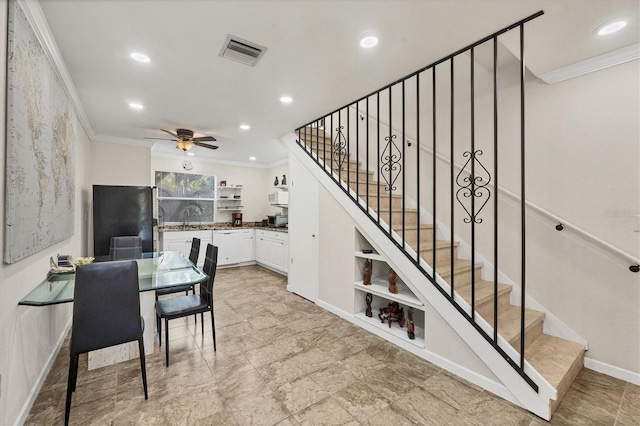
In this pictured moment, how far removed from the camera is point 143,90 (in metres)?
2.96

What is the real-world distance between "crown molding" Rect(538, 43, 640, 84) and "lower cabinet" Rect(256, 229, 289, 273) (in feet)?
14.2

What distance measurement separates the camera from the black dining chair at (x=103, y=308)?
1.78 meters

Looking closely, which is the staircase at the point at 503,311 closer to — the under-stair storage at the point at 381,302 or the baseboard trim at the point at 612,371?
the baseboard trim at the point at 612,371

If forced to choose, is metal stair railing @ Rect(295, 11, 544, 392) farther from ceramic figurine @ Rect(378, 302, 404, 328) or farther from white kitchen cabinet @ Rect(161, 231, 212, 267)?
white kitchen cabinet @ Rect(161, 231, 212, 267)

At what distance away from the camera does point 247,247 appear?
6520mm

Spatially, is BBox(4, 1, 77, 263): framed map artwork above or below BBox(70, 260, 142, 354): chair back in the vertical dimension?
above

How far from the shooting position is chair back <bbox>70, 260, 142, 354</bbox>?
178 cm

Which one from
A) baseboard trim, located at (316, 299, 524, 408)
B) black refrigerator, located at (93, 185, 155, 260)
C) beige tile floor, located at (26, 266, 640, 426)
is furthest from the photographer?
black refrigerator, located at (93, 185, 155, 260)

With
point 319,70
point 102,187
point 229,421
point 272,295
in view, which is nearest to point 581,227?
point 319,70

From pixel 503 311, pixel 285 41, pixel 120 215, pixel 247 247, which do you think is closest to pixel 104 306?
pixel 285 41

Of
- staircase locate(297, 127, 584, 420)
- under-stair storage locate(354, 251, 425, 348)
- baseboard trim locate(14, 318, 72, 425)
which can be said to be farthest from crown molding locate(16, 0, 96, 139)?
under-stair storage locate(354, 251, 425, 348)

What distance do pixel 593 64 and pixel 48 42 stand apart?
4273mm

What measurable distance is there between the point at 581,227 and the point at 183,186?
6.85m

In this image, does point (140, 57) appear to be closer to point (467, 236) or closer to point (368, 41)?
point (368, 41)
